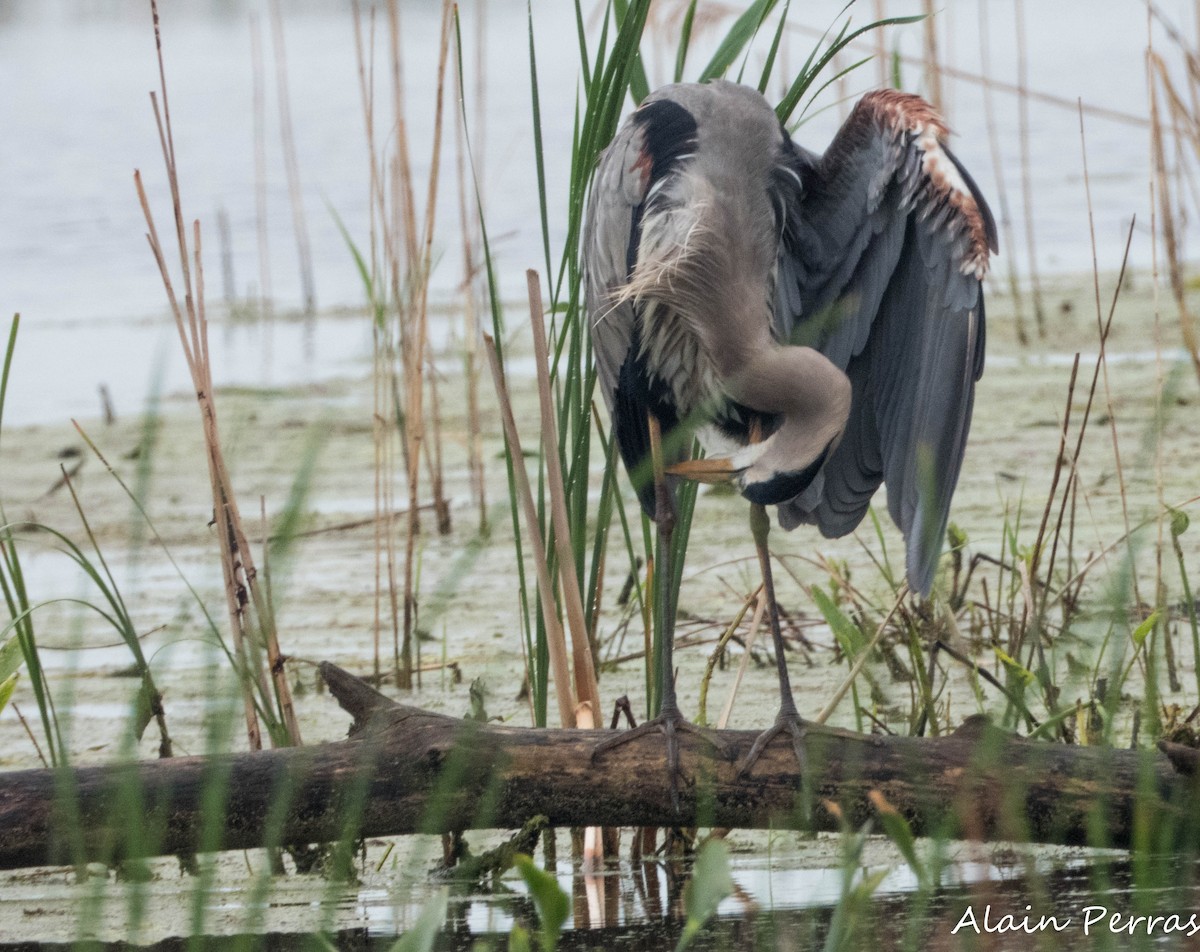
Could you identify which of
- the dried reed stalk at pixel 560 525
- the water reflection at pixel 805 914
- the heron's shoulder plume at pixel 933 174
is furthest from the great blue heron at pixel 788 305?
the water reflection at pixel 805 914

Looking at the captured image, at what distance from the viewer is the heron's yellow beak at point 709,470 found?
261 centimetres

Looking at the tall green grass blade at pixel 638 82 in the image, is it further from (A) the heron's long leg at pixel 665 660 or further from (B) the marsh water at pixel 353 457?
(B) the marsh water at pixel 353 457

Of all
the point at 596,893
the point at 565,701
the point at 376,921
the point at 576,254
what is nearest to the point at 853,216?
the point at 576,254

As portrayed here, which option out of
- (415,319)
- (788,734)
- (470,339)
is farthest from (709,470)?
(470,339)

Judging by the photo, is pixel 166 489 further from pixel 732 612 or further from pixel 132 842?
pixel 132 842

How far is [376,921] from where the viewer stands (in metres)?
2.55

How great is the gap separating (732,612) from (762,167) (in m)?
1.43

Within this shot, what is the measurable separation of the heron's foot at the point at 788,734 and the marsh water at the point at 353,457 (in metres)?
0.23

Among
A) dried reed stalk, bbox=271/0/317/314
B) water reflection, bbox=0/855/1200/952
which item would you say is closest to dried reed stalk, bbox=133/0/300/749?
water reflection, bbox=0/855/1200/952

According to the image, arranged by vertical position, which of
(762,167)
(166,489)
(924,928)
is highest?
(762,167)

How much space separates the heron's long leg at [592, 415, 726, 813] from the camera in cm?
240

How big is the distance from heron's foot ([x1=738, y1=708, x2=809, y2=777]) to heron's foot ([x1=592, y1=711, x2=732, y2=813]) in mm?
36

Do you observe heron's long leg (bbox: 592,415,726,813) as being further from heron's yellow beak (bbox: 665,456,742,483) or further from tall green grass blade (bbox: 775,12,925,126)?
tall green grass blade (bbox: 775,12,925,126)

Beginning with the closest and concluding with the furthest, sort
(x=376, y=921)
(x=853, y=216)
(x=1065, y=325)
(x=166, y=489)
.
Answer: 1. (x=376, y=921)
2. (x=853, y=216)
3. (x=166, y=489)
4. (x=1065, y=325)
